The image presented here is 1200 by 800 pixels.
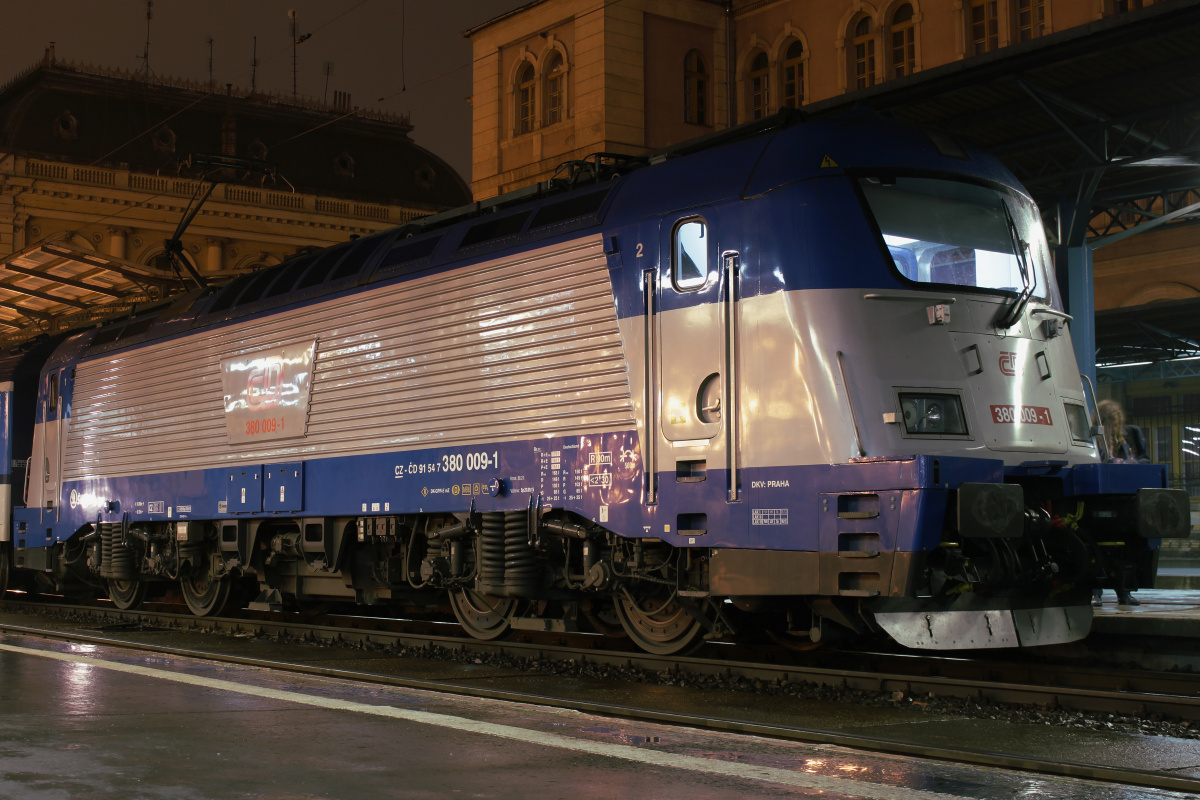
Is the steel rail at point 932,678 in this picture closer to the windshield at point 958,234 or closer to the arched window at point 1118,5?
the windshield at point 958,234

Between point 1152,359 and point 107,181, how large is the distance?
45.6m

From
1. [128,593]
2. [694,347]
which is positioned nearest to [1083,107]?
[694,347]

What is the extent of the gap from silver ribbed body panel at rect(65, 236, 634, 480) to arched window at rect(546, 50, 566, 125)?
20.8 meters

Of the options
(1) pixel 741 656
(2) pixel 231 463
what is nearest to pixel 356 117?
(2) pixel 231 463

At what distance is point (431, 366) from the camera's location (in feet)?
39.3

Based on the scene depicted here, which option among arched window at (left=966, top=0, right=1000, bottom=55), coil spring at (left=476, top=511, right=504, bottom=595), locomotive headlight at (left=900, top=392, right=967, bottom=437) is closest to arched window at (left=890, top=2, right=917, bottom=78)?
arched window at (left=966, top=0, right=1000, bottom=55)

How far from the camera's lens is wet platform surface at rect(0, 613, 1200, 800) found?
18.7 feet

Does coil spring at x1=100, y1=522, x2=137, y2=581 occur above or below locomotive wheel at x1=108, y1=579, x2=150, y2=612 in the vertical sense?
above

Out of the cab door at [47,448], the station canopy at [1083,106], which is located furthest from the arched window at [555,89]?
the station canopy at [1083,106]

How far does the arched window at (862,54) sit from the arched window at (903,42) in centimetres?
60

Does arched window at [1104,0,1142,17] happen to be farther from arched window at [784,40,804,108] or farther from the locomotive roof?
the locomotive roof

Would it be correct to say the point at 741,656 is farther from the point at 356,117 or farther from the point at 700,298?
the point at 356,117

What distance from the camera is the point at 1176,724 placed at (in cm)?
736

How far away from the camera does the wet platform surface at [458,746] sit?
5.71 meters
